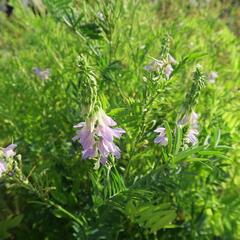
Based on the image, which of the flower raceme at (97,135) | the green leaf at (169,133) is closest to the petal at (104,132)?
the flower raceme at (97,135)

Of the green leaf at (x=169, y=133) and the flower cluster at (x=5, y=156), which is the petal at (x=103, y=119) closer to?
the green leaf at (x=169, y=133)

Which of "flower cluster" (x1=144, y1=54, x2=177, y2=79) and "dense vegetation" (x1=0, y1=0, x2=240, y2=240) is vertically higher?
"flower cluster" (x1=144, y1=54, x2=177, y2=79)

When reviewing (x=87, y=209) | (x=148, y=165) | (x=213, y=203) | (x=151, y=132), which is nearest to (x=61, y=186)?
(x=87, y=209)

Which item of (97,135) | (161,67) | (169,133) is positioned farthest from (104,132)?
(161,67)

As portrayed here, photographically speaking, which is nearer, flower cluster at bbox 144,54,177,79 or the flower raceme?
the flower raceme

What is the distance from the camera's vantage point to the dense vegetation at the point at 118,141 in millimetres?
1134

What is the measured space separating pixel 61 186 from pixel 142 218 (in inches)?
13.4

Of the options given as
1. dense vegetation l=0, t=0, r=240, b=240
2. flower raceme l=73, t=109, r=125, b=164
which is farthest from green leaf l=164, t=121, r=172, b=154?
flower raceme l=73, t=109, r=125, b=164

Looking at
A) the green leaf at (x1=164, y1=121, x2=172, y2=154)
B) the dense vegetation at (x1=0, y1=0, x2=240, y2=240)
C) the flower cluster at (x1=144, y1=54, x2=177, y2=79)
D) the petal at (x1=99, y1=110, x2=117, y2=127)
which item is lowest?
the dense vegetation at (x1=0, y1=0, x2=240, y2=240)

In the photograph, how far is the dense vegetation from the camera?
1.13 m

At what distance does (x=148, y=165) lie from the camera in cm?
144

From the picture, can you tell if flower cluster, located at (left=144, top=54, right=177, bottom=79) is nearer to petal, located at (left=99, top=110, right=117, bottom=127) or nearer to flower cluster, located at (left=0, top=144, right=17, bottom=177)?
petal, located at (left=99, top=110, right=117, bottom=127)

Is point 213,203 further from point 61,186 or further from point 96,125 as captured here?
point 96,125

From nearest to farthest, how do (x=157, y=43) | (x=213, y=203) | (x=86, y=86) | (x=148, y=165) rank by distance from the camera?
(x=86, y=86), (x=148, y=165), (x=213, y=203), (x=157, y=43)
